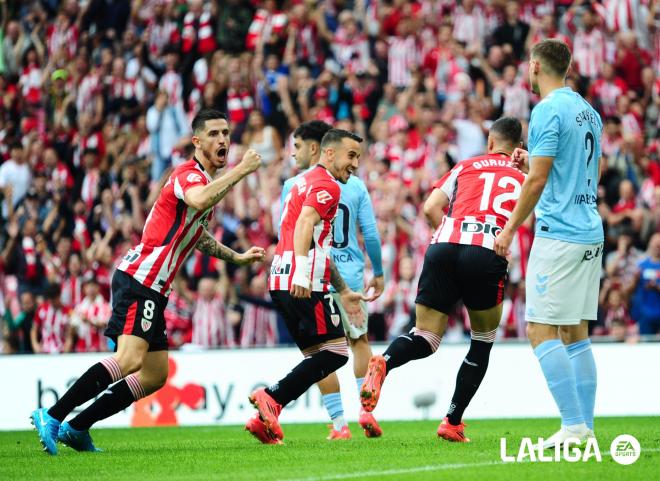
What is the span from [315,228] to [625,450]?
2.93 metres

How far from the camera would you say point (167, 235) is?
9141 mm

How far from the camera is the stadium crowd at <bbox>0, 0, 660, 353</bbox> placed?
17.4 meters

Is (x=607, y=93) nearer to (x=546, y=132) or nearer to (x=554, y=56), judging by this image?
(x=554, y=56)

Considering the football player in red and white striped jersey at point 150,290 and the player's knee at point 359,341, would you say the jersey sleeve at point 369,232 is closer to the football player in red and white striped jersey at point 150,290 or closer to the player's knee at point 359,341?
the player's knee at point 359,341

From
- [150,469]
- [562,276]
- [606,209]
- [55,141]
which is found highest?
[55,141]

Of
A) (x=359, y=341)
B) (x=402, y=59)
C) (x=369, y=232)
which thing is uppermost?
(x=402, y=59)

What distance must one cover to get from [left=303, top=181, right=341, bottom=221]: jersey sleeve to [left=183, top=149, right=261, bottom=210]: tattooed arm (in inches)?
28.2

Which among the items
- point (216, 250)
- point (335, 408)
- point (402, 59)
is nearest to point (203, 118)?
point (216, 250)

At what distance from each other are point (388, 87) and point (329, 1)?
359 centimetres

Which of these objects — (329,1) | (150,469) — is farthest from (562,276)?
(329,1)

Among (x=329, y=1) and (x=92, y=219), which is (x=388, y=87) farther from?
(x=92, y=219)

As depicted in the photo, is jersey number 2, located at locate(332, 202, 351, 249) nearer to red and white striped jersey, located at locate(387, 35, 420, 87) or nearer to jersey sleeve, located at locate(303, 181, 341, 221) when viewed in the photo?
jersey sleeve, located at locate(303, 181, 341, 221)

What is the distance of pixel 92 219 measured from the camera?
20.5m

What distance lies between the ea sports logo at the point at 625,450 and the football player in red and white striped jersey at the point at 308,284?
2207mm
